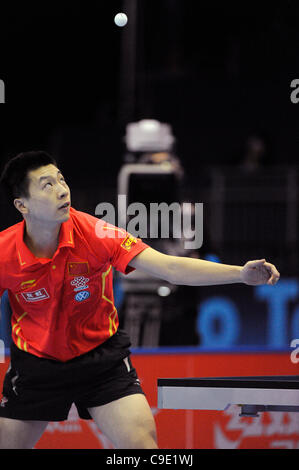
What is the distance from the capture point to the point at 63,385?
113 inches

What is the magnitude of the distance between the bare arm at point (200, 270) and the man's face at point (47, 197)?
1.10 ft

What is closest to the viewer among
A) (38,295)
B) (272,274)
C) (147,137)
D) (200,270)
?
(272,274)

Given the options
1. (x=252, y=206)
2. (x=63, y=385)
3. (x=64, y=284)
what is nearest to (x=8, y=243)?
(x=64, y=284)

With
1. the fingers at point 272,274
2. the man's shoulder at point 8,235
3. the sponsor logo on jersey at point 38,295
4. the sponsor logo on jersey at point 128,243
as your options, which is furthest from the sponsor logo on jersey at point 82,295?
the fingers at point 272,274

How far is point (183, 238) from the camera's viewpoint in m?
5.41

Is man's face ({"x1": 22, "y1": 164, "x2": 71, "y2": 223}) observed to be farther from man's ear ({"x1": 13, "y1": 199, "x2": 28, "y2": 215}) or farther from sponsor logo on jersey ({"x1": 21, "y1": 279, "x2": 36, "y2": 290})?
sponsor logo on jersey ({"x1": 21, "y1": 279, "x2": 36, "y2": 290})

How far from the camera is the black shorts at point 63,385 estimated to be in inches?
112

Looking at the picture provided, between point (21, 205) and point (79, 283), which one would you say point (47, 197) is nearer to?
point (21, 205)

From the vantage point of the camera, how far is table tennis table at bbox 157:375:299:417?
2398 mm

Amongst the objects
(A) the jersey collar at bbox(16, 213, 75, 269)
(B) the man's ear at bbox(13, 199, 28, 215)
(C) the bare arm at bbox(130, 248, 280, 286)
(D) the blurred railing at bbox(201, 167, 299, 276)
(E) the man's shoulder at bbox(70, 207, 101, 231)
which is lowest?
(C) the bare arm at bbox(130, 248, 280, 286)

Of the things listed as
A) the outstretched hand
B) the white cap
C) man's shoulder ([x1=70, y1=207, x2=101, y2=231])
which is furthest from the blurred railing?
the outstretched hand

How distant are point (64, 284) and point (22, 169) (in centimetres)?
45

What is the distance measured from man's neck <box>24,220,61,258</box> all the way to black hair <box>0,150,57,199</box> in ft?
0.42
